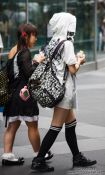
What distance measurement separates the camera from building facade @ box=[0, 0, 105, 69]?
15.9m

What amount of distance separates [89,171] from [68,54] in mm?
1322

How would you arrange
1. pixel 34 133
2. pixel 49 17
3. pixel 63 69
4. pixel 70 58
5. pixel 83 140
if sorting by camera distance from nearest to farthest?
1. pixel 70 58
2. pixel 63 69
3. pixel 34 133
4. pixel 83 140
5. pixel 49 17

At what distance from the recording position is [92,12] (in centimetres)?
2070

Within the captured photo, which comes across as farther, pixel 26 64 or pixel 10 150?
pixel 10 150

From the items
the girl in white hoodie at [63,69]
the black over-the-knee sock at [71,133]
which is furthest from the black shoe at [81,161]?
the girl in white hoodie at [63,69]

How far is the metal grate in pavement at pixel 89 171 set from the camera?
7456 millimetres

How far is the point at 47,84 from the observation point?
745cm

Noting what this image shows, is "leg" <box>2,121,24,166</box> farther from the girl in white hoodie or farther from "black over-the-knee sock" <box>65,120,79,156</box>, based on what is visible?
"black over-the-knee sock" <box>65,120,79,156</box>

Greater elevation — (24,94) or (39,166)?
(24,94)

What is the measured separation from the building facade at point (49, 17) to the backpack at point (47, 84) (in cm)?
772

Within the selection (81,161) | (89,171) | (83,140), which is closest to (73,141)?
(81,161)

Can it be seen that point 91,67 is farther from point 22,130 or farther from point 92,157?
point 92,157

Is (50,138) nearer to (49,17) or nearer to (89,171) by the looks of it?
(89,171)

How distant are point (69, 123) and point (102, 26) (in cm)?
1559
